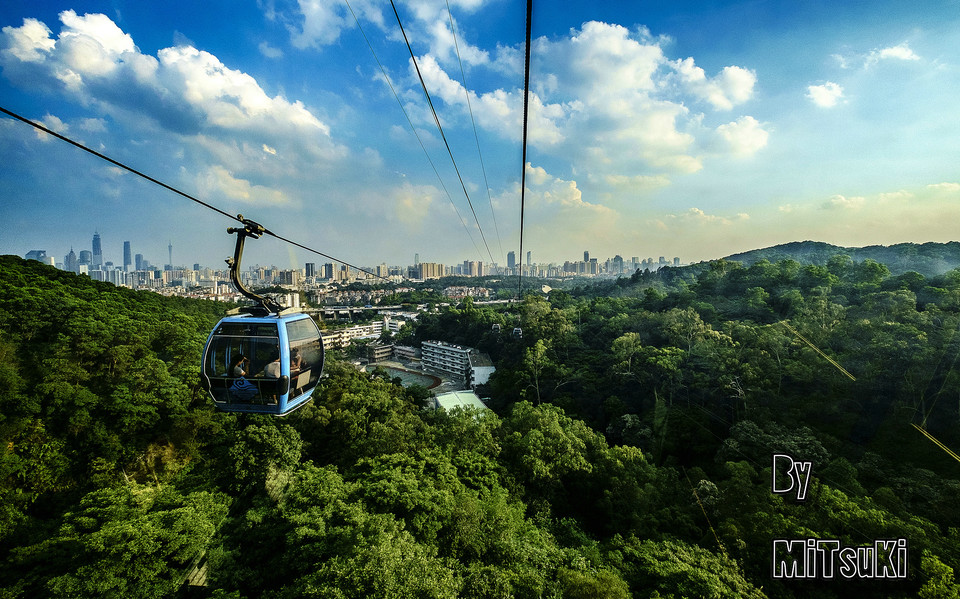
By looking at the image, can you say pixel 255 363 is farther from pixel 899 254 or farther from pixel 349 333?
pixel 349 333

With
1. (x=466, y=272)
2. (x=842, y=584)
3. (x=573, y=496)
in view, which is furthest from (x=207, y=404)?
(x=466, y=272)

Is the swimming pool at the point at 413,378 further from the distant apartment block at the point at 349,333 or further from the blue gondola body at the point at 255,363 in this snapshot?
the blue gondola body at the point at 255,363

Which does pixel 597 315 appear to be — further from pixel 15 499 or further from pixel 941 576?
pixel 15 499

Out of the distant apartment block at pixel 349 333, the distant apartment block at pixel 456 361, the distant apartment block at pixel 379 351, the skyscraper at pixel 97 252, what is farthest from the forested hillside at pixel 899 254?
the skyscraper at pixel 97 252

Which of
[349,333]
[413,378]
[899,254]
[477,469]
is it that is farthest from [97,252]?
[899,254]

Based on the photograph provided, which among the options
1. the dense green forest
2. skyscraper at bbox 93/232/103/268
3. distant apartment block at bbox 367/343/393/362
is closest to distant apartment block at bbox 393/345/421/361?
distant apartment block at bbox 367/343/393/362
